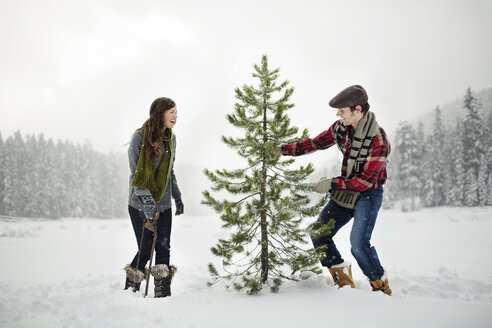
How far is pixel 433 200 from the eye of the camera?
1288 inches

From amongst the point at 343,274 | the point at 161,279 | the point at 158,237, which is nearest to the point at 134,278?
the point at 161,279

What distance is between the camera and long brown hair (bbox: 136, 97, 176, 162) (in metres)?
3.46

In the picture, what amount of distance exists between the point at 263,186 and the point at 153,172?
4.99 ft

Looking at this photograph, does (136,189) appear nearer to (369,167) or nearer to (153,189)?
(153,189)

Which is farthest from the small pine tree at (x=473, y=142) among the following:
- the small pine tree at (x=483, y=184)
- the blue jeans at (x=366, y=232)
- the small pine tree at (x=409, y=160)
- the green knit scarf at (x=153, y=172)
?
the green knit scarf at (x=153, y=172)

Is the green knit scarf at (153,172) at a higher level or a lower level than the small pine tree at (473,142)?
lower

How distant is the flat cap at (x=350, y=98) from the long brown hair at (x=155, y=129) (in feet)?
7.39

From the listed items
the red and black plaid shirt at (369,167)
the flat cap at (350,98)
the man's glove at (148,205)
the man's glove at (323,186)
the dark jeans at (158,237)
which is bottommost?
the dark jeans at (158,237)

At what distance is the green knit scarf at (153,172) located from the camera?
3.36m

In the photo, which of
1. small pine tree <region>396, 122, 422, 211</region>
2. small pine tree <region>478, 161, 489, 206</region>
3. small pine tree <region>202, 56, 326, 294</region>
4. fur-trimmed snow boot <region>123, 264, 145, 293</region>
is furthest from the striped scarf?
small pine tree <region>396, 122, 422, 211</region>

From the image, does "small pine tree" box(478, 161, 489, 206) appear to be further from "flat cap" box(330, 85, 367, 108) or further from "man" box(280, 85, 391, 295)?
"flat cap" box(330, 85, 367, 108)

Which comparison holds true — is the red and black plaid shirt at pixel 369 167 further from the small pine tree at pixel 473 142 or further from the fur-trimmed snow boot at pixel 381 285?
the small pine tree at pixel 473 142

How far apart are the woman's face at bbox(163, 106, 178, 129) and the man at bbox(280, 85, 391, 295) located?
2147 mm

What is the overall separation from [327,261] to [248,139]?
200 cm
